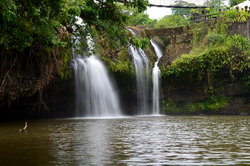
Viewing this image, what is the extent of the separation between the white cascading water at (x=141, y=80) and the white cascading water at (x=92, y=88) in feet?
8.80

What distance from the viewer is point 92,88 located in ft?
74.5

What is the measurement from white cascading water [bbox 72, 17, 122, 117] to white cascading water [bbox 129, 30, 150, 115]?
2.68m

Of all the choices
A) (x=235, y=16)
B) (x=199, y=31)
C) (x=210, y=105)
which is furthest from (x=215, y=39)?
(x=210, y=105)

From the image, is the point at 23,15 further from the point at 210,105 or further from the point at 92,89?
the point at 210,105

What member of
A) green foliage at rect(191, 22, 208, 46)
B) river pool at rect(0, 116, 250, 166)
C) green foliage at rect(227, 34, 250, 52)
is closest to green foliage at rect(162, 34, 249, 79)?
green foliage at rect(227, 34, 250, 52)

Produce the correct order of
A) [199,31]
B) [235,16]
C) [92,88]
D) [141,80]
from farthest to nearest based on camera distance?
[199,31], [235,16], [141,80], [92,88]

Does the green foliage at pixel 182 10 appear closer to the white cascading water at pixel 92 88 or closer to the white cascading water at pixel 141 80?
the white cascading water at pixel 141 80

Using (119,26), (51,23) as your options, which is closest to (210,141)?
(119,26)

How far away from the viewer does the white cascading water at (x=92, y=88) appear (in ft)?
73.0

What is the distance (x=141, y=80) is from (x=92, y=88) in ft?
14.2

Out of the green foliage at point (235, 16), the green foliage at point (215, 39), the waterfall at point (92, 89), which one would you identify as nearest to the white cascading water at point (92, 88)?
the waterfall at point (92, 89)

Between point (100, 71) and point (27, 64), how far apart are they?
7687 mm

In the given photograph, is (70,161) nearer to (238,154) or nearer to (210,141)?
(238,154)

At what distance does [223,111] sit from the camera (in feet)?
81.6
